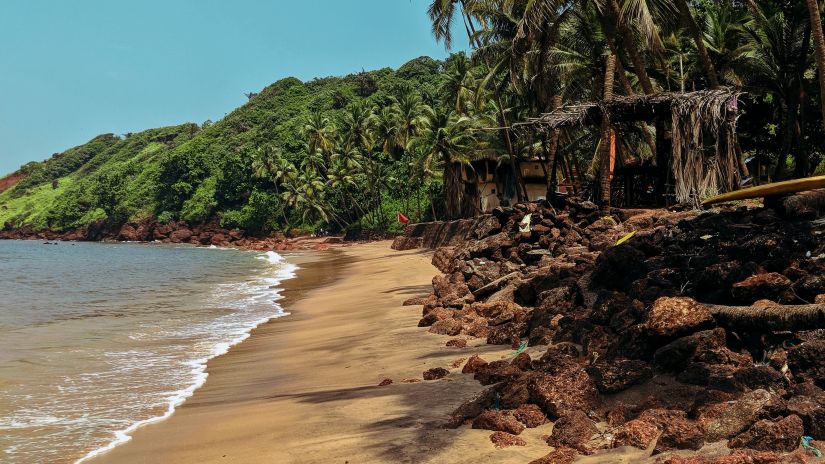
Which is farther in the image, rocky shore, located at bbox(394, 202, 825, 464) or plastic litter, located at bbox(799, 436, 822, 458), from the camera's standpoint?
rocky shore, located at bbox(394, 202, 825, 464)

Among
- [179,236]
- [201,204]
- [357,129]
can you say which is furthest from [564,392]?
[201,204]

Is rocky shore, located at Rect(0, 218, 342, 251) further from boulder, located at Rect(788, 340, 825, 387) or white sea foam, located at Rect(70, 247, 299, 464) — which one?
boulder, located at Rect(788, 340, 825, 387)

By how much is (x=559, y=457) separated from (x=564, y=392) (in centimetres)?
130

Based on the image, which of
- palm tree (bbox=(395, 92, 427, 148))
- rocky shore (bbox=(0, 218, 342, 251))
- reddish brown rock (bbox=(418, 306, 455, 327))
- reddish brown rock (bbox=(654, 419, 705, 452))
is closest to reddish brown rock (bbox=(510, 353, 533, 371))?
reddish brown rock (bbox=(654, 419, 705, 452))

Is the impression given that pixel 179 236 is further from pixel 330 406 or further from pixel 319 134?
pixel 330 406

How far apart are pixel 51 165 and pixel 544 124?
150 meters

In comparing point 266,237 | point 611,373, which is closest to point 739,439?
point 611,373

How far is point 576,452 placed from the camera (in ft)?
18.5

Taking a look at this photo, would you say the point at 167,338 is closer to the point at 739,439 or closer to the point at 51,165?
the point at 739,439

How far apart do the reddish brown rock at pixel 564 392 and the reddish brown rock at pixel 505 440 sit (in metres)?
0.59

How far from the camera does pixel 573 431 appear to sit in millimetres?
5973

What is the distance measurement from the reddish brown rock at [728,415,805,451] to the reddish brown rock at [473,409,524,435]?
1.92 meters

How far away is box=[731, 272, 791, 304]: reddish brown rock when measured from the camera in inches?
296

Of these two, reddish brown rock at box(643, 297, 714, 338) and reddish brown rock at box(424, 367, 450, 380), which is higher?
reddish brown rock at box(643, 297, 714, 338)
